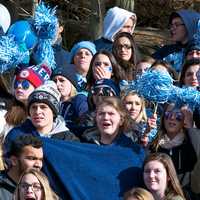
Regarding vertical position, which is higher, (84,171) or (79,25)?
(79,25)

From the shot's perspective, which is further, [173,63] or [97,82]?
[173,63]

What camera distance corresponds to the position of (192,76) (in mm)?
7270

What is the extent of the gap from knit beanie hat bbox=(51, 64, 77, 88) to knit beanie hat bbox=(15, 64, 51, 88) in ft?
0.70

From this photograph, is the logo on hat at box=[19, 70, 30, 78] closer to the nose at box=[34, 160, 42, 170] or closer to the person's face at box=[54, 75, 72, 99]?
the person's face at box=[54, 75, 72, 99]

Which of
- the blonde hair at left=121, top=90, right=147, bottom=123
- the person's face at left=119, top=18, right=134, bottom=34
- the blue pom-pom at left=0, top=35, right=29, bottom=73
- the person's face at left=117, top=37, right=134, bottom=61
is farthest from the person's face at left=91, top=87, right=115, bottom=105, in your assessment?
the person's face at left=119, top=18, right=134, bottom=34

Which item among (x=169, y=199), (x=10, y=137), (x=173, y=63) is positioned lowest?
(x=169, y=199)

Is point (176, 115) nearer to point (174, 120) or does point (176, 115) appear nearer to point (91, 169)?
point (174, 120)

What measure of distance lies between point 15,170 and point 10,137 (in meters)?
0.43

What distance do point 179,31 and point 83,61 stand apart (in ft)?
3.25

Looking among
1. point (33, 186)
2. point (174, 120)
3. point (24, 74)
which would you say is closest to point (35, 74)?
point (24, 74)

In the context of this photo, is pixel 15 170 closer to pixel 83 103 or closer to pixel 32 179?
pixel 32 179

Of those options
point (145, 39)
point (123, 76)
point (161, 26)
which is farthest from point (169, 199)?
point (161, 26)

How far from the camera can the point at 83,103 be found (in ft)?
24.5

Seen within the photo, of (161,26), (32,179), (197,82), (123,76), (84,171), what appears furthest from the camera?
(161,26)
